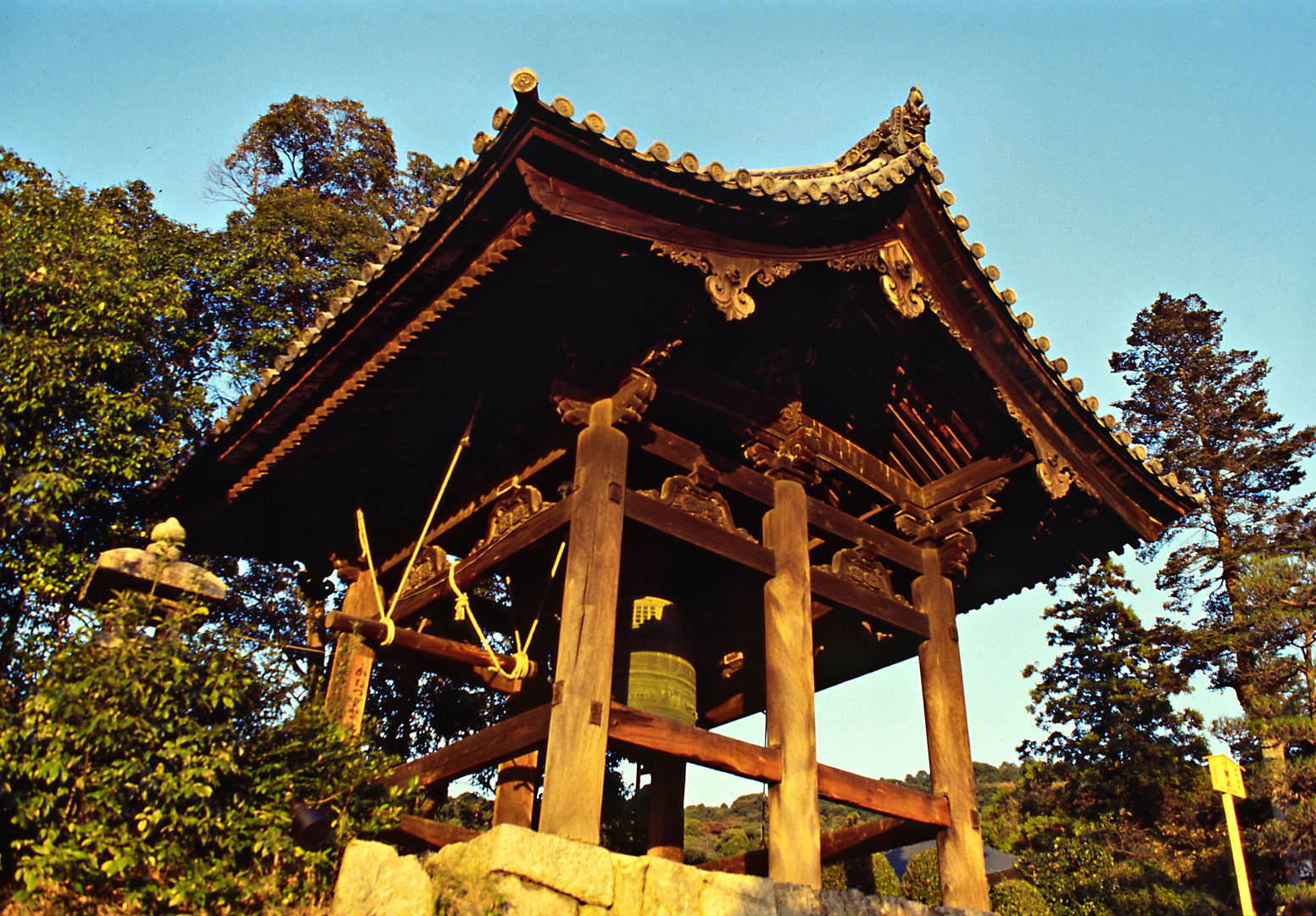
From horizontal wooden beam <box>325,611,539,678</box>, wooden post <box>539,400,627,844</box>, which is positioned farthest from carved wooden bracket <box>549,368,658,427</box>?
Answer: horizontal wooden beam <box>325,611,539,678</box>

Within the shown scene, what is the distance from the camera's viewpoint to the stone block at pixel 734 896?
18.6 feet

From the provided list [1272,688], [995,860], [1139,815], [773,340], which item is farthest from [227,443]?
[995,860]

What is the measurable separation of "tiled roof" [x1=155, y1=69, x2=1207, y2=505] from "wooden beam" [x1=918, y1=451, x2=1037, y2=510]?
0.71 m

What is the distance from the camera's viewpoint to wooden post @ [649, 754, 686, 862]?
9.28 metres

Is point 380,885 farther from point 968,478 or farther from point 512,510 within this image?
point 968,478

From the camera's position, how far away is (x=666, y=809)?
9406mm

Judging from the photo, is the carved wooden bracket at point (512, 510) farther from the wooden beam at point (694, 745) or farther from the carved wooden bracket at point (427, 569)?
the wooden beam at point (694, 745)

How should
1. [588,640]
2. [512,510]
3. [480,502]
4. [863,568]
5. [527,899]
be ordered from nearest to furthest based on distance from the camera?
[527,899]
[588,640]
[512,510]
[863,568]
[480,502]

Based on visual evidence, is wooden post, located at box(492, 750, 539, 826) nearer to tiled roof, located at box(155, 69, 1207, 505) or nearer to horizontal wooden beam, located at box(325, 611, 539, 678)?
horizontal wooden beam, located at box(325, 611, 539, 678)

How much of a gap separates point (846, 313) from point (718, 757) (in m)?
3.52

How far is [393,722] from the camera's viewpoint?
12227 millimetres

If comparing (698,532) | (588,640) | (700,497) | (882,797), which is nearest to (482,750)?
(588,640)

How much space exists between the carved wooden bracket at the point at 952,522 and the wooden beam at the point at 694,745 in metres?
2.95

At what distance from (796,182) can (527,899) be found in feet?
15.5
